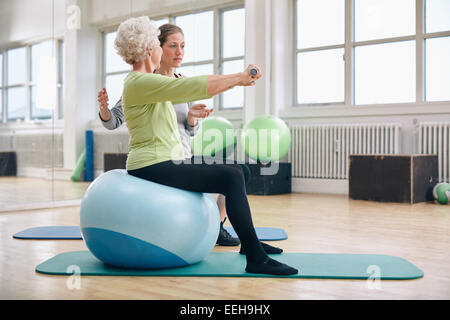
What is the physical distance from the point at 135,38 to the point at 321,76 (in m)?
4.47

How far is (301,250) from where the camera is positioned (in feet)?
8.23

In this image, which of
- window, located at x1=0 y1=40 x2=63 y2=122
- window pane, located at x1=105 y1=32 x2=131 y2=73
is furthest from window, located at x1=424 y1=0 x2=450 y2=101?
window, located at x1=0 y1=40 x2=63 y2=122

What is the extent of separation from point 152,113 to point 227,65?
16.0 feet

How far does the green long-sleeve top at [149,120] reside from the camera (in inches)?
71.9

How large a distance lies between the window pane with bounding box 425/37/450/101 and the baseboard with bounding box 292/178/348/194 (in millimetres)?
1347

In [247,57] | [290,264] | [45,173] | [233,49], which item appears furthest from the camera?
[233,49]

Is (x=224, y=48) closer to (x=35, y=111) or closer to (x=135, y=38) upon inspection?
(x=35, y=111)

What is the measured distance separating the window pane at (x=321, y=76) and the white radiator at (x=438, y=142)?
45.1 inches

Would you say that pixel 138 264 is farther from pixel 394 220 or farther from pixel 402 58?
pixel 402 58

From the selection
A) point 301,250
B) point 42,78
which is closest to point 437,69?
point 301,250

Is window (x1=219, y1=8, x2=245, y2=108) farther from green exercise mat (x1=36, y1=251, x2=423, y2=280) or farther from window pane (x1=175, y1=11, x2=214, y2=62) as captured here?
green exercise mat (x1=36, y1=251, x2=423, y2=280)

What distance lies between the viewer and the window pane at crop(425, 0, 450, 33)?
519 cm

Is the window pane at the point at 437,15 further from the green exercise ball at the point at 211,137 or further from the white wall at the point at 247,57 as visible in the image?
the green exercise ball at the point at 211,137

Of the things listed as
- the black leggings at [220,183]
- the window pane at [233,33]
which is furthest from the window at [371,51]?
the black leggings at [220,183]
